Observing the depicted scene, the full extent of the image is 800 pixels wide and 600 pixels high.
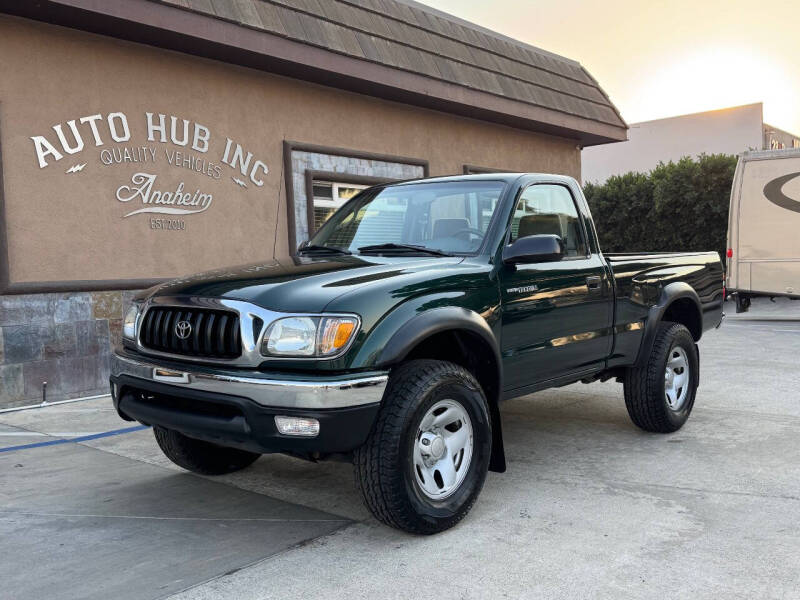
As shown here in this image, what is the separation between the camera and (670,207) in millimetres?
19203

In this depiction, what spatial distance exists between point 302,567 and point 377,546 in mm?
406

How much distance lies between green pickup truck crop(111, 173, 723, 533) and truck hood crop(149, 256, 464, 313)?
0.01 metres

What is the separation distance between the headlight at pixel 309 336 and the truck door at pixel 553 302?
3.85 ft

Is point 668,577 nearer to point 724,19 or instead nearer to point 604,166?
point 724,19

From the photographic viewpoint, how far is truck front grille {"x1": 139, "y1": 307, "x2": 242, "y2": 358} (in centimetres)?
354

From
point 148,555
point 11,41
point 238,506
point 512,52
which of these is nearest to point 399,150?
point 512,52

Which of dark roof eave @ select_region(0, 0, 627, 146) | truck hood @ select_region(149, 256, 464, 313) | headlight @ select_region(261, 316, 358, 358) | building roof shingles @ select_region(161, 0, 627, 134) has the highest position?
building roof shingles @ select_region(161, 0, 627, 134)

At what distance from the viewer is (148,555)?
3531 millimetres

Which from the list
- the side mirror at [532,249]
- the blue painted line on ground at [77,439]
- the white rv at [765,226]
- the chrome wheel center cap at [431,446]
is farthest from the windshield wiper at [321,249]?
the white rv at [765,226]

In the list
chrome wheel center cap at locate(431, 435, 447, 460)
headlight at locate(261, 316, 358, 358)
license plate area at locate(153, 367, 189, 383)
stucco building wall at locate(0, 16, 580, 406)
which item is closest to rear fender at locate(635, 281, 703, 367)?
chrome wheel center cap at locate(431, 435, 447, 460)

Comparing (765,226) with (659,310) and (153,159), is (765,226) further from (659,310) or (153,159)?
(153,159)

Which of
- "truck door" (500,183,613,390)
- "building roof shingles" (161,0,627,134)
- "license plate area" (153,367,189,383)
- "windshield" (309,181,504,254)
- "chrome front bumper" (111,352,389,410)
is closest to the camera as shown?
"chrome front bumper" (111,352,389,410)

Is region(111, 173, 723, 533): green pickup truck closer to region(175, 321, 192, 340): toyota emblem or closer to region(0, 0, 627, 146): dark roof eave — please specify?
region(175, 321, 192, 340): toyota emblem

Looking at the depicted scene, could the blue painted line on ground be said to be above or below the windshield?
below
